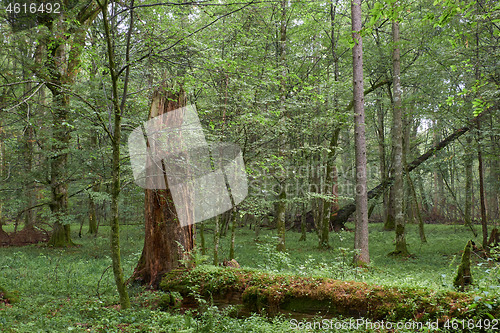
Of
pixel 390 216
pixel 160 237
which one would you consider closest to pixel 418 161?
pixel 390 216

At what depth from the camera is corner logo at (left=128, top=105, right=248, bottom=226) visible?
5.61m

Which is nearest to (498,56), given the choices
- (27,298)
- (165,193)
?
(165,193)

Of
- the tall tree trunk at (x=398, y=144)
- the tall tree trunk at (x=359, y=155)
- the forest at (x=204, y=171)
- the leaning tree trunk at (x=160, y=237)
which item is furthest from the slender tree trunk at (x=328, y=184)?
the leaning tree trunk at (x=160, y=237)

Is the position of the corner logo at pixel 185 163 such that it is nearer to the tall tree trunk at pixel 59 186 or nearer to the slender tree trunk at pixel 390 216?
the tall tree trunk at pixel 59 186

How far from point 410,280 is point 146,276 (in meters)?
4.91

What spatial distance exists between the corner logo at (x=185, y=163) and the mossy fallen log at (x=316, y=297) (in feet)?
5.18

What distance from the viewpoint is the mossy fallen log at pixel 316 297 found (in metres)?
3.47

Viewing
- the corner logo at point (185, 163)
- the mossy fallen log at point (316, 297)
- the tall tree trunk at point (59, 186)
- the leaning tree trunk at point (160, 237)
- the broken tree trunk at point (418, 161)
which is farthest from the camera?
the broken tree trunk at point (418, 161)

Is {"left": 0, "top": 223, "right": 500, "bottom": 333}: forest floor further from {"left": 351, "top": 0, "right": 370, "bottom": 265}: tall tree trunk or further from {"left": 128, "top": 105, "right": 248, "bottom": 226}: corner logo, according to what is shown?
{"left": 351, "top": 0, "right": 370, "bottom": 265}: tall tree trunk

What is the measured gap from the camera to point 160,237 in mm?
6301

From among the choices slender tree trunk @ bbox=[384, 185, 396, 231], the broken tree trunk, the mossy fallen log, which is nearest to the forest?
the mossy fallen log

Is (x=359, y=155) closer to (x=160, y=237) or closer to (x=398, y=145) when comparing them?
(x=398, y=145)

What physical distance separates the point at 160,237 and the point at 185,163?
1.64 metres

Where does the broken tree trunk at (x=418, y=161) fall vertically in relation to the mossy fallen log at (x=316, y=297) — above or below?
above
